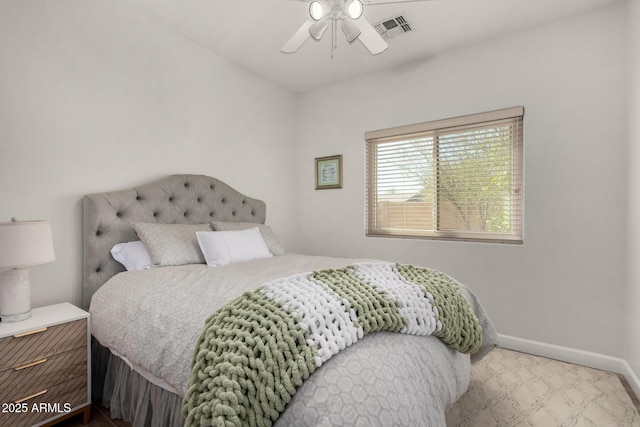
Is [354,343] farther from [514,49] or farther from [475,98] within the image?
[514,49]

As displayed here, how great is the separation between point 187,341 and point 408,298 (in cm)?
79

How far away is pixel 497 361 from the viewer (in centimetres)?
226

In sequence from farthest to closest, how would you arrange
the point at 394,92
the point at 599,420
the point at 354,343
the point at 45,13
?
1. the point at 394,92
2. the point at 45,13
3. the point at 599,420
4. the point at 354,343

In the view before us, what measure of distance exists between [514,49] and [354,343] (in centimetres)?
258

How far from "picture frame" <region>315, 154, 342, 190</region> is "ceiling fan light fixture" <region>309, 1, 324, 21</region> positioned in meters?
1.72

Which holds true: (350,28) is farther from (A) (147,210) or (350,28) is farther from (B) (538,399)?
(B) (538,399)

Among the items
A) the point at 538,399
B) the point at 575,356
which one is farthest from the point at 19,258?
the point at 575,356

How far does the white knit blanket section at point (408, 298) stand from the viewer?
111 centimetres

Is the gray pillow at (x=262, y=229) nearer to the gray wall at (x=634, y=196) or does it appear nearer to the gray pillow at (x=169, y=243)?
the gray pillow at (x=169, y=243)

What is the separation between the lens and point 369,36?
183cm

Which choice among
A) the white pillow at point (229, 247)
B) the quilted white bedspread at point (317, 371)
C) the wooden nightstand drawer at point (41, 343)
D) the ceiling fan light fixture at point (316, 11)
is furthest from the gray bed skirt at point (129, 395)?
the ceiling fan light fixture at point (316, 11)

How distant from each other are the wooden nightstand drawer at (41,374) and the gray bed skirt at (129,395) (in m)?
0.18

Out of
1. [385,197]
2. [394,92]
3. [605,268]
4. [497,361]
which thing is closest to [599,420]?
[497,361]

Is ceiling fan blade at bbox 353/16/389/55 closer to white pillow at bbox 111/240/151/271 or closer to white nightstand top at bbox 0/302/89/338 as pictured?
white pillow at bbox 111/240/151/271
